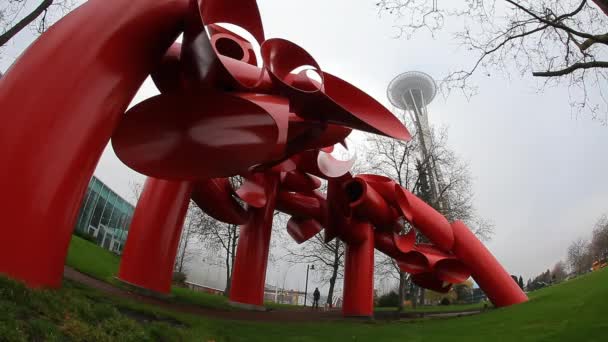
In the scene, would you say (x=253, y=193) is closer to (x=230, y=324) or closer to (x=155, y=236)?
(x=155, y=236)

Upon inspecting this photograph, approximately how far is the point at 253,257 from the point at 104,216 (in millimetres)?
25491

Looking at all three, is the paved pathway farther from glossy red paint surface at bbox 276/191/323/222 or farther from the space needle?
the space needle

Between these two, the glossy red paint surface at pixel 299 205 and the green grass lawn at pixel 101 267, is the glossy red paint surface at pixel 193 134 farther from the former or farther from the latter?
the glossy red paint surface at pixel 299 205

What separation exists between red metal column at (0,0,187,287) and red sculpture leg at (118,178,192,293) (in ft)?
15.2

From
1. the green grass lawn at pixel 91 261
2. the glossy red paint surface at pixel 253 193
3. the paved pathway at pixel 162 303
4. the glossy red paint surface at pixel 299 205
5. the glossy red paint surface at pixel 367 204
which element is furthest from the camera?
the glossy red paint surface at pixel 299 205

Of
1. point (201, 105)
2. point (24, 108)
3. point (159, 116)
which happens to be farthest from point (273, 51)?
point (24, 108)

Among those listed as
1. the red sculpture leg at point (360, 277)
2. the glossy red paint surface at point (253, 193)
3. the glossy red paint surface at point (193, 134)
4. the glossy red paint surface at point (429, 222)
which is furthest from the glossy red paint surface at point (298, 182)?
the glossy red paint surface at point (193, 134)

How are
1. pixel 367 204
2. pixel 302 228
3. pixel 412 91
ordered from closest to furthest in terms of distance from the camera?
pixel 367 204, pixel 302 228, pixel 412 91

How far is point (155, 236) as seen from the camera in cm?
1025

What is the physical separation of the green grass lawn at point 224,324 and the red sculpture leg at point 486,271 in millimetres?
2407

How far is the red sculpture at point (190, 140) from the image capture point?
523 cm

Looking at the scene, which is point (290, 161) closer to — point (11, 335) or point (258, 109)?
point (258, 109)

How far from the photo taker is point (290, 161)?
13211 mm

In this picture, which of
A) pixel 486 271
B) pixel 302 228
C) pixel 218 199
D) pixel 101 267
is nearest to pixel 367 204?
pixel 302 228
